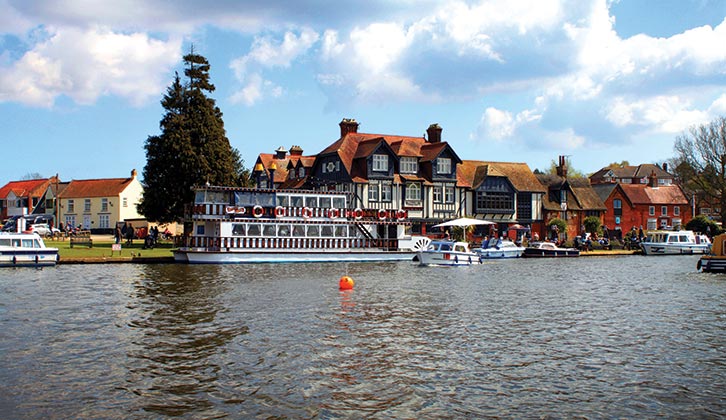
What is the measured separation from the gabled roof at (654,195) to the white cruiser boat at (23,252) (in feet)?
257

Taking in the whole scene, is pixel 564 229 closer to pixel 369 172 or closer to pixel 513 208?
pixel 513 208

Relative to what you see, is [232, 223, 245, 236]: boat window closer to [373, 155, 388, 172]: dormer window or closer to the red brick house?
[373, 155, 388, 172]: dormer window

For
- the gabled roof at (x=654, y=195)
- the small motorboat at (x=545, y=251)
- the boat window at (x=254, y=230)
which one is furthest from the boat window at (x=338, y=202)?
the gabled roof at (x=654, y=195)

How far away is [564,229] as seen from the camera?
8025 cm

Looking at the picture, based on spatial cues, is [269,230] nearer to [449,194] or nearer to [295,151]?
[449,194]

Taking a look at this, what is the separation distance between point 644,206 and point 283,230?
218 feet

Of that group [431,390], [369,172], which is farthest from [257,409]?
[369,172]

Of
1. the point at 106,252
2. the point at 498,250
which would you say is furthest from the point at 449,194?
the point at 106,252

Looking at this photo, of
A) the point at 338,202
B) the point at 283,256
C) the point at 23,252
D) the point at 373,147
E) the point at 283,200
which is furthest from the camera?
Result: the point at 373,147

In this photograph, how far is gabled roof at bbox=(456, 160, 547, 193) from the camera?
7762cm

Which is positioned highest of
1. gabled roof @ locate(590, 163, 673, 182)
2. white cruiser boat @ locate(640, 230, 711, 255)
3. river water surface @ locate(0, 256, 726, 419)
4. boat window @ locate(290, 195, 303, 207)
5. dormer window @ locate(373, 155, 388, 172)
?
gabled roof @ locate(590, 163, 673, 182)

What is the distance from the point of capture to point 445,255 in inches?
1923

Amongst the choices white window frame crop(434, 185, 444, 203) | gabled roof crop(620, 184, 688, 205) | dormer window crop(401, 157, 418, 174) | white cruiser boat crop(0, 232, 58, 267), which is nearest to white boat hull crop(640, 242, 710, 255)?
white window frame crop(434, 185, 444, 203)

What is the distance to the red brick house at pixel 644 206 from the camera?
308 ft
